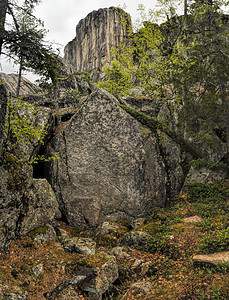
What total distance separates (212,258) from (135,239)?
3.43m

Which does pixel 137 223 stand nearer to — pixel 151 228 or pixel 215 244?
pixel 151 228

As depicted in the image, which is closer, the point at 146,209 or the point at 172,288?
the point at 172,288

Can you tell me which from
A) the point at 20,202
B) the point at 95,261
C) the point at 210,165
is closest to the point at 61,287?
the point at 95,261

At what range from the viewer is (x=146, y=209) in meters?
13.4

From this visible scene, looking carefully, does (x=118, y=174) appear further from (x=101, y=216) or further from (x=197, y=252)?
(x=197, y=252)

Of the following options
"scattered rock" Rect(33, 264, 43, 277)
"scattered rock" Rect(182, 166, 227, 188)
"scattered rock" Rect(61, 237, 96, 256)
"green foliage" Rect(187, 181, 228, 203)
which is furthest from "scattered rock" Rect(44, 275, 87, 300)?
"scattered rock" Rect(182, 166, 227, 188)

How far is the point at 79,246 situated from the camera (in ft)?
30.1

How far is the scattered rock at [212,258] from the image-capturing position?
6949 mm

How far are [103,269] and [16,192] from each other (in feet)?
14.2

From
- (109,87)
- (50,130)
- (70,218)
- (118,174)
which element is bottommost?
(70,218)

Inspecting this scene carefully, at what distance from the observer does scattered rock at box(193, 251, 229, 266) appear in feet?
22.8

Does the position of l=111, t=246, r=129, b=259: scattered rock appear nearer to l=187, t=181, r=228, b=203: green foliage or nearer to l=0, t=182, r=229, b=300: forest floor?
l=0, t=182, r=229, b=300: forest floor

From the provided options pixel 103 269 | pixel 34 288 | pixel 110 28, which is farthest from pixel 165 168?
pixel 110 28

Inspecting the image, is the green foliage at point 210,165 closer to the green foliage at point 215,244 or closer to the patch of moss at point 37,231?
the green foliage at point 215,244
